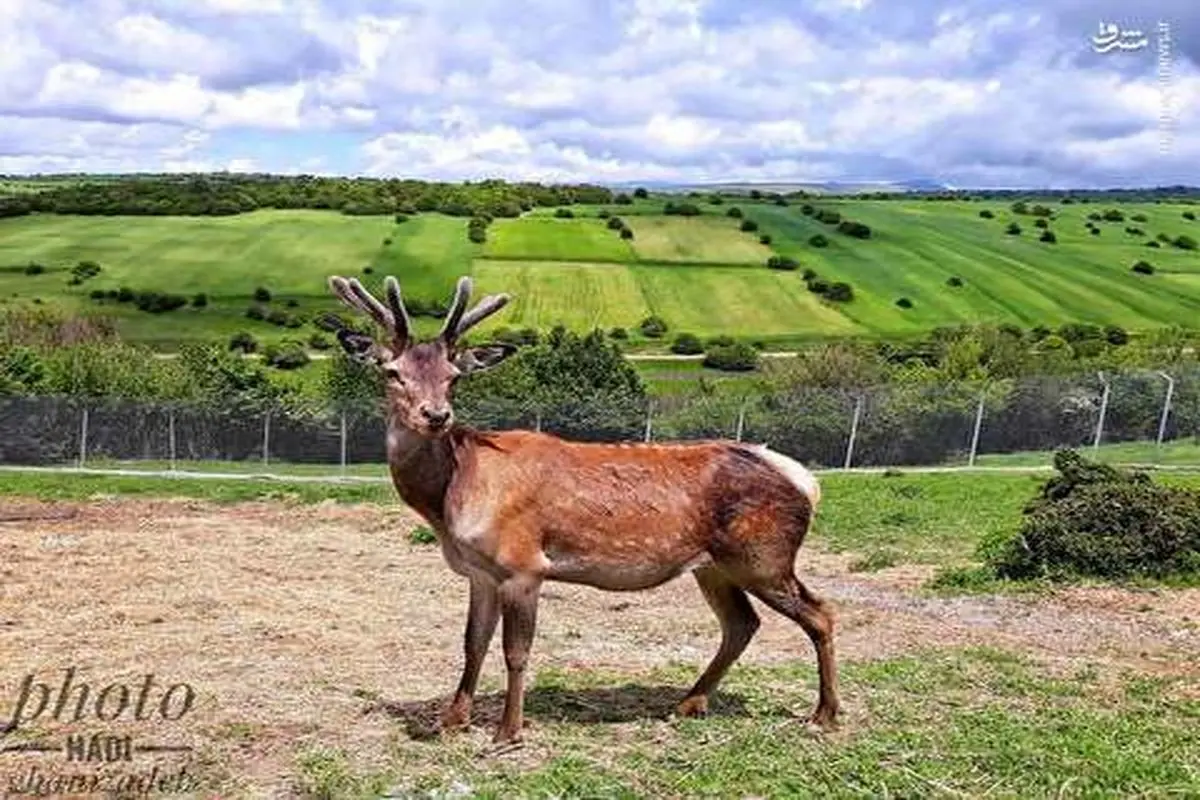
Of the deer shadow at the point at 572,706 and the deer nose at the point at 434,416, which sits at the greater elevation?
the deer nose at the point at 434,416

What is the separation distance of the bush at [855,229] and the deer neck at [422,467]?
306 ft

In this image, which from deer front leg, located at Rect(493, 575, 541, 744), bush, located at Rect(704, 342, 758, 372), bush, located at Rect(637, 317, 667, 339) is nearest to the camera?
deer front leg, located at Rect(493, 575, 541, 744)

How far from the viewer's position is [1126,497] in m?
16.5

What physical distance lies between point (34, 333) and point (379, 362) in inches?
2343

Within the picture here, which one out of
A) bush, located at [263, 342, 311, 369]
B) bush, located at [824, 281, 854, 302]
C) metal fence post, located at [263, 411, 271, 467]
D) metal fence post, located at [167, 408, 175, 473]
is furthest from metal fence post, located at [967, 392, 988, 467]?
bush, located at [824, 281, 854, 302]

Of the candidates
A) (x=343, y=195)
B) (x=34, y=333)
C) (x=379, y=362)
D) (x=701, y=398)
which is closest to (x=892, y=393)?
(x=701, y=398)

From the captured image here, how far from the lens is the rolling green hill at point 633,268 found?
247ft

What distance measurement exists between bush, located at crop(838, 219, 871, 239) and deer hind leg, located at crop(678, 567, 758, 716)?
302 ft

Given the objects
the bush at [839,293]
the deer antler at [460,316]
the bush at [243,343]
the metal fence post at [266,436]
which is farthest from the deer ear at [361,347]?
the bush at [839,293]

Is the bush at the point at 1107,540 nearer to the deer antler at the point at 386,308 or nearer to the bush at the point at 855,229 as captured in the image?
the deer antler at the point at 386,308

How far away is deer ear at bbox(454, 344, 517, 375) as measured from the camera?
827 centimetres

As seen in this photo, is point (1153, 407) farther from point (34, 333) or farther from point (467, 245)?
point (467, 245)

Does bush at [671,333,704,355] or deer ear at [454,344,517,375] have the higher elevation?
deer ear at [454,344,517,375]

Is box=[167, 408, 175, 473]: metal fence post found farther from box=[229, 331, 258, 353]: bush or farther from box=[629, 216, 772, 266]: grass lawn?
box=[629, 216, 772, 266]: grass lawn
